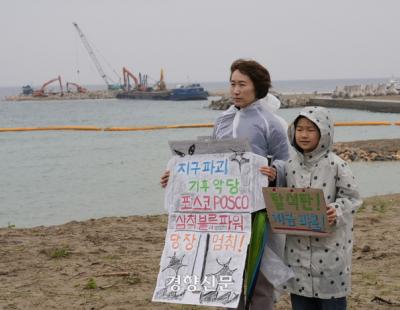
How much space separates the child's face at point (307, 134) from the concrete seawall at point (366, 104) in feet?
120

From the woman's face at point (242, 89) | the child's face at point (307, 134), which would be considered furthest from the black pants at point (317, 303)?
the woman's face at point (242, 89)

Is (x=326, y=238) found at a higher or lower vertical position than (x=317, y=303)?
higher

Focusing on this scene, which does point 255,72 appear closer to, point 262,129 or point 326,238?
point 262,129

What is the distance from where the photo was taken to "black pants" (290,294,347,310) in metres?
2.87

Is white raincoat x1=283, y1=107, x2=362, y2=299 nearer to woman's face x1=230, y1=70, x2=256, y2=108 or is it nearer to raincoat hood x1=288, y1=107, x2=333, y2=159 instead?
raincoat hood x1=288, y1=107, x2=333, y2=159

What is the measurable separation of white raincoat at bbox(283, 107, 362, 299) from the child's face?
22mm

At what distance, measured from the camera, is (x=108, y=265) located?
17.6 ft

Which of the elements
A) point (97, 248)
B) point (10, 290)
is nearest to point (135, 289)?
point (10, 290)

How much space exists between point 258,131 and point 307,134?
321mm

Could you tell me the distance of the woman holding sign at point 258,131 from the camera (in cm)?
298

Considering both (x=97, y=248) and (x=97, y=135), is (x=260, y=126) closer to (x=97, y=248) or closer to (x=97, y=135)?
(x=97, y=248)

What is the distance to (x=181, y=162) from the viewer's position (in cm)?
310

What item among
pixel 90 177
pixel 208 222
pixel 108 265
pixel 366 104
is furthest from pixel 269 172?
pixel 366 104

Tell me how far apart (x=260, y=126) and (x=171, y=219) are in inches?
23.5
